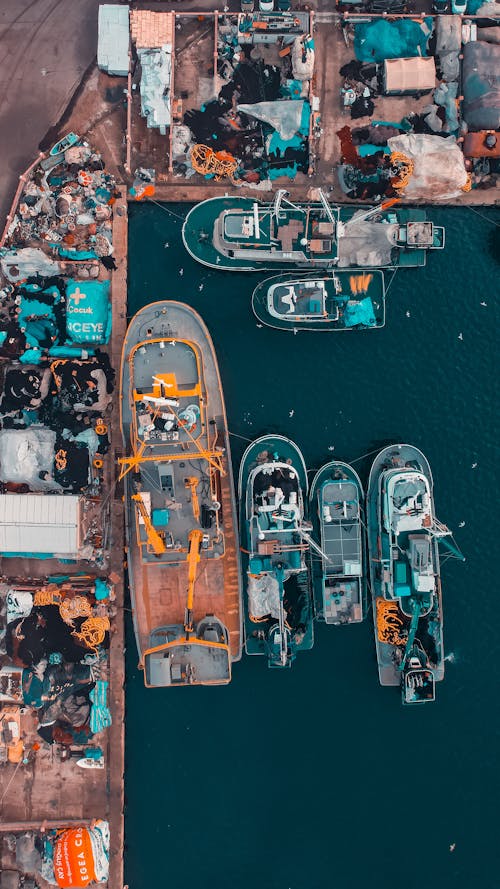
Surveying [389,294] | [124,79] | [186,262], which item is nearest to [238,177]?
[186,262]

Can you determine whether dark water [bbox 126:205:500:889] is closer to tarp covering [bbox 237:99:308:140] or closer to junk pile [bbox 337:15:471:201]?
junk pile [bbox 337:15:471:201]

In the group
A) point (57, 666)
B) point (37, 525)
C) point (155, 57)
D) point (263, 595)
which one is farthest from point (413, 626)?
point (155, 57)

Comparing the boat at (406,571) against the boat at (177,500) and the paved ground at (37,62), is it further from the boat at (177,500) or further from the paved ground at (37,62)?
the paved ground at (37,62)

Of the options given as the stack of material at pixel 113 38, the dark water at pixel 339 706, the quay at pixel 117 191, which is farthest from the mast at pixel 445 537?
the stack of material at pixel 113 38

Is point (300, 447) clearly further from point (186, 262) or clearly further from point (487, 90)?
point (487, 90)

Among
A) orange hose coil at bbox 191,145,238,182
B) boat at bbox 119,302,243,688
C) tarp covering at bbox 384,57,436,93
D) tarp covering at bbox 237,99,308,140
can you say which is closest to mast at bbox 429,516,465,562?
boat at bbox 119,302,243,688

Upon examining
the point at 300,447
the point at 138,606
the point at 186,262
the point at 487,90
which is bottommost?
the point at 138,606
